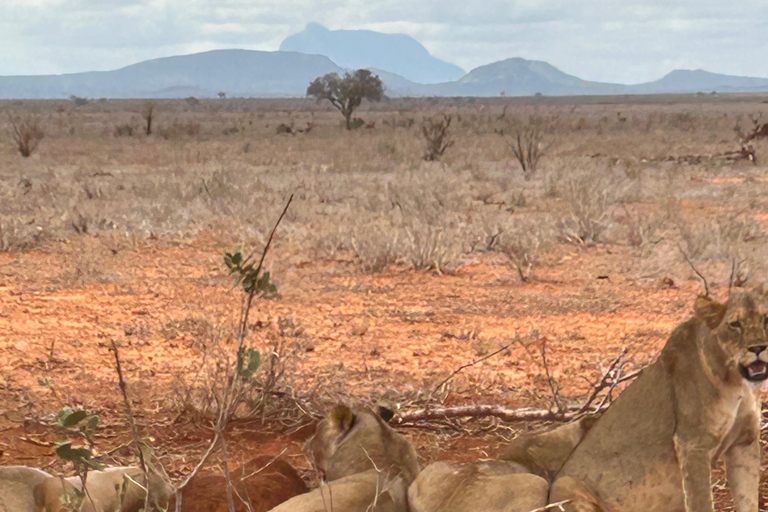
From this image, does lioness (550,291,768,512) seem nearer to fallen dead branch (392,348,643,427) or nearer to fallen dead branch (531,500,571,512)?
fallen dead branch (531,500,571,512)

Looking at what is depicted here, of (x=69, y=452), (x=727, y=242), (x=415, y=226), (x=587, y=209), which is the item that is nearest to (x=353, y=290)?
(x=415, y=226)

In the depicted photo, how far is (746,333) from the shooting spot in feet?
6.60

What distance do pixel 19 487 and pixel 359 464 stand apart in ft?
3.35

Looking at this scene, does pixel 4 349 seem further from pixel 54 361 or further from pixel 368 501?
pixel 368 501

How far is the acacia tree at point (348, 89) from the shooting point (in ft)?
129

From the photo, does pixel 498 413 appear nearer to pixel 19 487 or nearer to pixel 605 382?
pixel 605 382

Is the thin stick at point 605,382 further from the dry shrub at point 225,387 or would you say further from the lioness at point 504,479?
the dry shrub at point 225,387

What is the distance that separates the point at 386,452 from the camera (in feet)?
8.51

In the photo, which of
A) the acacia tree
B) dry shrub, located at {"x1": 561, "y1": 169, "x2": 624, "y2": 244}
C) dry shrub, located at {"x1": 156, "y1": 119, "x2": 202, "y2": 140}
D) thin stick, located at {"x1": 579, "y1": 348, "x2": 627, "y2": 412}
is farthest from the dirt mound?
the acacia tree

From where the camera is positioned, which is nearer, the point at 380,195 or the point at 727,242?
the point at 727,242

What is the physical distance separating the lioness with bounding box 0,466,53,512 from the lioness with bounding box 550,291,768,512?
1511 millimetres

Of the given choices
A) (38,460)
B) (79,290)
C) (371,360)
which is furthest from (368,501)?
(79,290)

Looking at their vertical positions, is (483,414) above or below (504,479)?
below

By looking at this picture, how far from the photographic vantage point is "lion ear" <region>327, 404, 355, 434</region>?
8.82 ft
